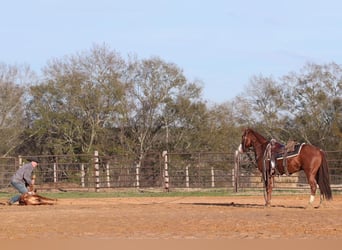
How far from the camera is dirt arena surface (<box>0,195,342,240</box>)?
35.0 feet

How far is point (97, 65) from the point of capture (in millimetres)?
42562

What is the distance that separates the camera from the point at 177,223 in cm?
1248

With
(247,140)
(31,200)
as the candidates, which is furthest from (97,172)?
(247,140)

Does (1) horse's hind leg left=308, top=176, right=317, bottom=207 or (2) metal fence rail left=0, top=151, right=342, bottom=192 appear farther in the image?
(2) metal fence rail left=0, top=151, right=342, bottom=192

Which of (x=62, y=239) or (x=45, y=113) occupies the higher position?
(x=45, y=113)

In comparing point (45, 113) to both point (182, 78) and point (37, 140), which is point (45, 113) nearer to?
point (37, 140)

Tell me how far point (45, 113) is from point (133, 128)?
228 inches

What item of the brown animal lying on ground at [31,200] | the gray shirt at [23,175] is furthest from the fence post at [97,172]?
the brown animal lying on ground at [31,200]

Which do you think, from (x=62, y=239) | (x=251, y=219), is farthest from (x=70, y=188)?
(x=62, y=239)

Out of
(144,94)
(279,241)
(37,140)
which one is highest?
(144,94)

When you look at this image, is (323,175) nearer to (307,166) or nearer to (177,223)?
(307,166)

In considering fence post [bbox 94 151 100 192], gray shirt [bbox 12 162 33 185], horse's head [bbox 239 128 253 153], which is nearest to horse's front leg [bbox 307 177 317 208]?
horse's head [bbox 239 128 253 153]

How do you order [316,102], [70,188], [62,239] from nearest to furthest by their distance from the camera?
1. [62,239]
2. [70,188]
3. [316,102]

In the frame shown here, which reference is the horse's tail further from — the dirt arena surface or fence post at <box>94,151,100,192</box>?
fence post at <box>94,151,100,192</box>
